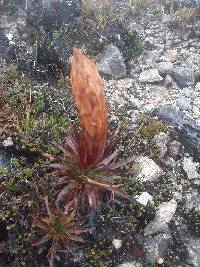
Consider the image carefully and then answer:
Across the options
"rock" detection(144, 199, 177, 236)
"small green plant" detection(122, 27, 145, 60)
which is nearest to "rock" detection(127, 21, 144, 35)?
"small green plant" detection(122, 27, 145, 60)

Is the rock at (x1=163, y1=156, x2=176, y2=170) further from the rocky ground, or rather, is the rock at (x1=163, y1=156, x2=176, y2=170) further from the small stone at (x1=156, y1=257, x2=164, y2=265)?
the small stone at (x1=156, y1=257, x2=164, y2=265)

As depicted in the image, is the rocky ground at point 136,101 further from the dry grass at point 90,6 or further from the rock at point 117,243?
the dry grass at point 90,6

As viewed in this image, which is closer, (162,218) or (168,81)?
(162,218)

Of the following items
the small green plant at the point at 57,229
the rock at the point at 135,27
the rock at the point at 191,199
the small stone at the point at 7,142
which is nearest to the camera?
the small green plant at the point at 57,229

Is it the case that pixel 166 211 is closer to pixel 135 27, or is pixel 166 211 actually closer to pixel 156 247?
pixel 156 247

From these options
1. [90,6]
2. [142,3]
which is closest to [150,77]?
[90,6]

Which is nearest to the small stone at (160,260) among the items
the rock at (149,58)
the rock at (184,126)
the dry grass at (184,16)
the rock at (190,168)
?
the rock at (190,168)
